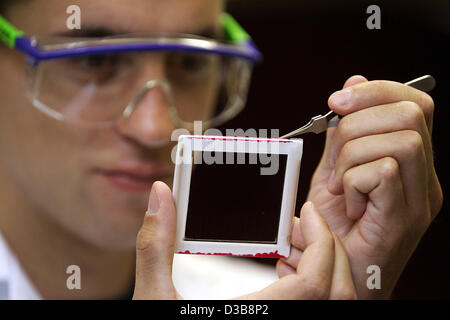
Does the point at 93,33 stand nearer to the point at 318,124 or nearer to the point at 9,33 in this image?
the point at 9,33

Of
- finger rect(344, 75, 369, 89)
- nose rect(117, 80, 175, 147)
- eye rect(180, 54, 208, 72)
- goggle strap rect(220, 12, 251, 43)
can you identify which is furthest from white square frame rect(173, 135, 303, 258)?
goggle strap rect(220, 12, 251, 43)

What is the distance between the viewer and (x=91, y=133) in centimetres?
108

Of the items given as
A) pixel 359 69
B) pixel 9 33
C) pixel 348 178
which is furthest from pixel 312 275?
pixel 9 33

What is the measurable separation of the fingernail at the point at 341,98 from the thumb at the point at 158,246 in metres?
0.23

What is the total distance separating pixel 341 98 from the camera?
0.66 meters

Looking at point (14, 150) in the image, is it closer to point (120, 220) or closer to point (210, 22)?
point (120, 220)

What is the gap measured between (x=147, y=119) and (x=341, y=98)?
19.8 inches

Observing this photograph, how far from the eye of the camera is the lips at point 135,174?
1.10 metres

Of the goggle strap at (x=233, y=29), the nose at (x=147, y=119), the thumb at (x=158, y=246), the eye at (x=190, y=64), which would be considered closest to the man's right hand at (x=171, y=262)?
the thumb at (x=158, y=246)

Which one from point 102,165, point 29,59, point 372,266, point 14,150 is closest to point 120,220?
point 102,165

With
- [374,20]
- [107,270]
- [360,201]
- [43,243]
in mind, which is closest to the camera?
[360,201]

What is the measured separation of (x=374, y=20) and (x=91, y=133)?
58 centimetres

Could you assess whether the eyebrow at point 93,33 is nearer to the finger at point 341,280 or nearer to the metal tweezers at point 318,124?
the metal tweezers at point 318,124

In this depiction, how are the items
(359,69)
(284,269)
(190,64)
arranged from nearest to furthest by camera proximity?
(284,269) → (359,69) → (190,64)
